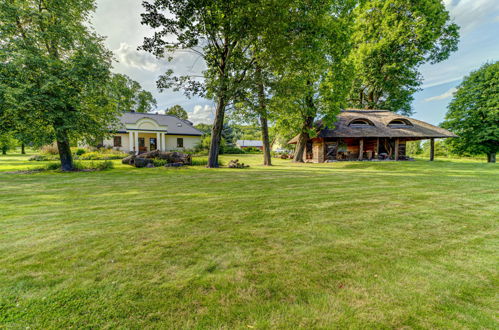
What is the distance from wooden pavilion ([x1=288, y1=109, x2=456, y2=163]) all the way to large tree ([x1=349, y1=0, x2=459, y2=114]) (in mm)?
4735

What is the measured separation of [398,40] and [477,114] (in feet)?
37.8

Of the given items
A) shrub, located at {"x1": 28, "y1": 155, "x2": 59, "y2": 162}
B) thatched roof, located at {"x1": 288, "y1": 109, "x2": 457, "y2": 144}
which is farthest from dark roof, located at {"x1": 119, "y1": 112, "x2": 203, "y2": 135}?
thatched roof, located at {"x1": 288, "y1": 109, "x2": 457, "y2": 144}

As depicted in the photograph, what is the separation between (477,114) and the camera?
2169cm

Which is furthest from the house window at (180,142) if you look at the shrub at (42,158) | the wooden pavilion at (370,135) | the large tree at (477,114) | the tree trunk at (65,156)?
the large tree at (477,114)

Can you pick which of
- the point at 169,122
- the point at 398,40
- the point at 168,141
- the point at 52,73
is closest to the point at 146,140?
the point at 168,141

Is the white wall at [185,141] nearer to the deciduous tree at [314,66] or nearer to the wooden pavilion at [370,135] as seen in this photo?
the deciduous tree at [314,66]

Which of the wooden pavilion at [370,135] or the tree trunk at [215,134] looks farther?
the wooden pavilion at [370,135]

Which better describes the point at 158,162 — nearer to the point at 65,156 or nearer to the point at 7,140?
the point at 65,156

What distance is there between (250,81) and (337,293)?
1138cm

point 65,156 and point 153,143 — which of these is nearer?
point 65,156

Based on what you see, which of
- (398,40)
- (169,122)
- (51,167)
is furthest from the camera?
(169,122)

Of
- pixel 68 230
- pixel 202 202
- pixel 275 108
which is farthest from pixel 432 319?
pixel 275 108

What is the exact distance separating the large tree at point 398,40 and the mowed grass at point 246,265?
76.5 ft

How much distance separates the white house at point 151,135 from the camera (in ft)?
81.6
